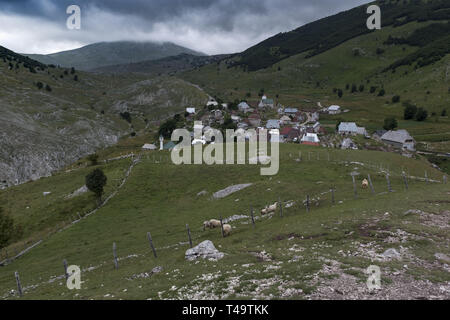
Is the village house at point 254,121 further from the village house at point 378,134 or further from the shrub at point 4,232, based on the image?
the shrub at point 4,232

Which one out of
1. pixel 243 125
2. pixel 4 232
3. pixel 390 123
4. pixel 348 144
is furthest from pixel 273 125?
pixel 4 232

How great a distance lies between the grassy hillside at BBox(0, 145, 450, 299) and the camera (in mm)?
16312

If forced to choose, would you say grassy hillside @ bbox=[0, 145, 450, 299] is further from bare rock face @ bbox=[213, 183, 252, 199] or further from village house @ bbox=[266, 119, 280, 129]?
village house @ bbox=[266, 119, 280, 129]

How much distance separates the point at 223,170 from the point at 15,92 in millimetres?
202194

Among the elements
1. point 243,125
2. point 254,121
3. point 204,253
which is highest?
point 254,121

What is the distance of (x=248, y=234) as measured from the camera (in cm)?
3067

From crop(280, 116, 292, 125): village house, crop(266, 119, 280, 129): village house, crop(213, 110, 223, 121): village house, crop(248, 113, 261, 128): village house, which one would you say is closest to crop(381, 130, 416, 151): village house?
crop(266, 119, 280, 129): village house

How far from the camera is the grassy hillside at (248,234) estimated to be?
53.5 ft

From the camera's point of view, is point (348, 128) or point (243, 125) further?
point (243, 125)

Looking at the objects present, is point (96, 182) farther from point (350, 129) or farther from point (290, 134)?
point (350, 129)

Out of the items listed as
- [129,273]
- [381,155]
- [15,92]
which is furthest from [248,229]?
Result: [15,92]

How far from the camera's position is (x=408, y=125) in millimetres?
162250

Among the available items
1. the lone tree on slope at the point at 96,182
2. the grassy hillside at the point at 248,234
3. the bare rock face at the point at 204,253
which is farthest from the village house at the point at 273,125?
the bare rock face at the point at 204,253

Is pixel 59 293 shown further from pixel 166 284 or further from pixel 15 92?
pixel 15 92
